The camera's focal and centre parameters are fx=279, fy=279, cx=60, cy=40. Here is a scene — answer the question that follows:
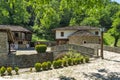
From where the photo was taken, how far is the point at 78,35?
5816cm

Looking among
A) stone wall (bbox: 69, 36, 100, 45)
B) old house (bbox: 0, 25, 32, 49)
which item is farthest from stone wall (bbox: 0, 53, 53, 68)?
old house (bbox: 0, 25, 32, 49)

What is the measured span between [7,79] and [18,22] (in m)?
64.6

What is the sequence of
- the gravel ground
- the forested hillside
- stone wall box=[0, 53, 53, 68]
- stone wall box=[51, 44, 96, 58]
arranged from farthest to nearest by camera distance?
the forested hillside → stone wall box=[0, 53, 53, 68] → stone wall box=[51, 44, 96, 58] → the gravel ground

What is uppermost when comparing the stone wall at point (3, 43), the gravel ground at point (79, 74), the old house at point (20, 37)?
the stone wall at point (3, 43)

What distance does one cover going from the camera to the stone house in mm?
56969

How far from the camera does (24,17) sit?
84.0m

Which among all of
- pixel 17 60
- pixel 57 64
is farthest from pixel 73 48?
pixel 57 64

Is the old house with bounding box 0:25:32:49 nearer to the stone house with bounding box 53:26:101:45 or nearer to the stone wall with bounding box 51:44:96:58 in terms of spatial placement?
the stone house with bounding box 53:26:101:45

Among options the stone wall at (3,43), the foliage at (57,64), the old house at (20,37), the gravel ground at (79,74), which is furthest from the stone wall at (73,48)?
the old house at (20,37)

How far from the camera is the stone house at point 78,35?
57.0 metres

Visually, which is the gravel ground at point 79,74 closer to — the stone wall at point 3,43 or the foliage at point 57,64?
the foliage at point 57,64

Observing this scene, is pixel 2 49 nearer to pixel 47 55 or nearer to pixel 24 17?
pixel 47 55

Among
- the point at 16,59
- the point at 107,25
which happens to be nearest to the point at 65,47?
the point at 16,59

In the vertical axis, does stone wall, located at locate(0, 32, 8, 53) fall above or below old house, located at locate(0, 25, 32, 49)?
above
